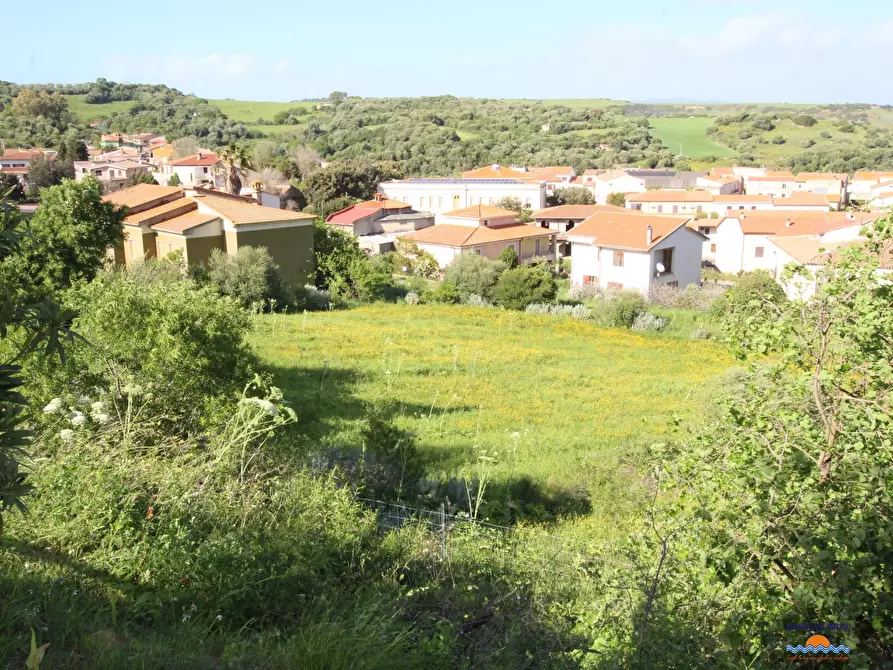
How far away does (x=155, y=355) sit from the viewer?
923 cm

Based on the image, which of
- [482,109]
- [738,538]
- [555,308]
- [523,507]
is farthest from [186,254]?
[482,109]

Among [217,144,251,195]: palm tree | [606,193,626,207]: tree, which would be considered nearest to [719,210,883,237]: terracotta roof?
[606,193,626,207]: tree

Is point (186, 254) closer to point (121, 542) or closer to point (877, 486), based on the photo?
point (121, 542)

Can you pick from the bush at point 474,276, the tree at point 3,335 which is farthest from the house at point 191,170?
the tree at point 3,335

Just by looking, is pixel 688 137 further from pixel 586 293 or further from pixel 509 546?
pixel 509 546

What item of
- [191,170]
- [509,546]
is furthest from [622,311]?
[191,170]

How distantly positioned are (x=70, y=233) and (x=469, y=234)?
3104 centimetres

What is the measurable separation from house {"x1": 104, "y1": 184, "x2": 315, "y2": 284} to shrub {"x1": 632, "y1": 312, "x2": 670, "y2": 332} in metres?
14.9

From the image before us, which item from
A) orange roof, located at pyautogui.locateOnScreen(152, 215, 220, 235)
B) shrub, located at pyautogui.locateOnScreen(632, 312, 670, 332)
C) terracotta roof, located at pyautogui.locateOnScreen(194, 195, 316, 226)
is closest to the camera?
orange roof, located at pyautogui.locateOnScreen(152, 215, 220, 235)

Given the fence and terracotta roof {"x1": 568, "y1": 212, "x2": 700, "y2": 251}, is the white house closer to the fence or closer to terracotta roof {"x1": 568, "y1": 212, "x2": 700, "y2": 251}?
terracotta roof {"x1": 568, "y1": 212, "x2": 700, "y2": 251}

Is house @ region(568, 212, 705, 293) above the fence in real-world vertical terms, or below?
below

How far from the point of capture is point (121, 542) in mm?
5465

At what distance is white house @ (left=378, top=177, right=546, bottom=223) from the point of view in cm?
7331

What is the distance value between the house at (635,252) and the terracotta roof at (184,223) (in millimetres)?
22420
